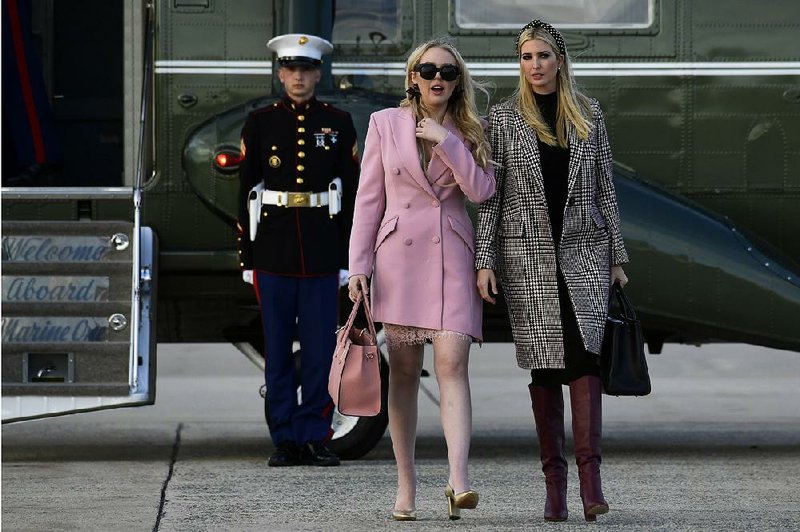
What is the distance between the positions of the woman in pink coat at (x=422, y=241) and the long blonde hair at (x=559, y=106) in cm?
19

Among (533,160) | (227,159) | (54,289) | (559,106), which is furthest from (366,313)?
(54,289)

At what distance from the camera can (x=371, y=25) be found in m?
7.82

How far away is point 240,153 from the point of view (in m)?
7.65

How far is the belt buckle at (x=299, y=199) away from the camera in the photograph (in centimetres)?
747

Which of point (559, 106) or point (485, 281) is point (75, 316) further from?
point (559, 106)

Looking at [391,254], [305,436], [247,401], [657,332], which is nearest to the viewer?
[391,254]

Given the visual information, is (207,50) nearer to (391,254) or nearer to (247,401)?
(391,254)

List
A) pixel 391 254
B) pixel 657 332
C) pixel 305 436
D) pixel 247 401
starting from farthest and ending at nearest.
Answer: pixel 247 401
pixel 657 332
pixel 305 436
pixel 391 254

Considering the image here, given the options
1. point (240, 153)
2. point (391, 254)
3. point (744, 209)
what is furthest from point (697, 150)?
point (391, 254)

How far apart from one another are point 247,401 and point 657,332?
4.92 meters

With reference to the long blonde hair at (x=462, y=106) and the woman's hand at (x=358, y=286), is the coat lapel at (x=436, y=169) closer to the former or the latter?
the long blonde hair at (x=462, y=106)

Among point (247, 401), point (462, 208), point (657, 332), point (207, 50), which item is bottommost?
point (247, 401)

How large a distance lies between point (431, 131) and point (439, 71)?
0.22 m

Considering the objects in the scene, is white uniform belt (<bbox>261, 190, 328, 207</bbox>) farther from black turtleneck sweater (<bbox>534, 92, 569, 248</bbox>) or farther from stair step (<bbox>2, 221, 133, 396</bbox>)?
black turtleneck sweater (<bbox>534, 92, 569, 248</bbox>)
